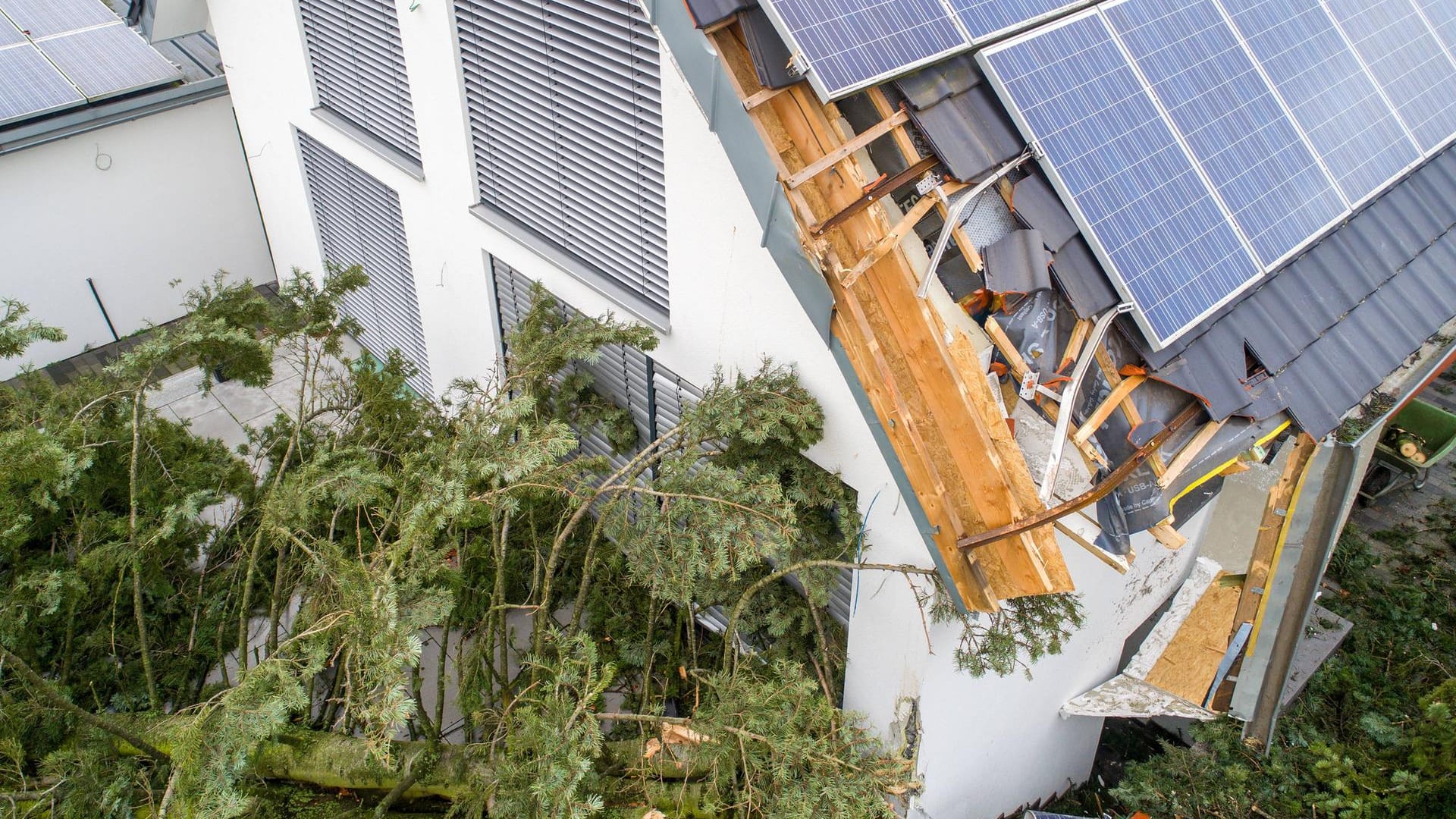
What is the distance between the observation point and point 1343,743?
943 centimetres

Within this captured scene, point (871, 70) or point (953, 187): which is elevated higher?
point (871, 70)

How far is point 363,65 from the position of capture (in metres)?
9.80

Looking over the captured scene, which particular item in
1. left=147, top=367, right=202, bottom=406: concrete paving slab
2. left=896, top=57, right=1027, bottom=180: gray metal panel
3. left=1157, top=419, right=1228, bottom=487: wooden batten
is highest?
left=147, top=367, right=202, bottom=406: concrete paving slab

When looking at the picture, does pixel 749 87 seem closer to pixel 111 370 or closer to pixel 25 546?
pixel 111 370

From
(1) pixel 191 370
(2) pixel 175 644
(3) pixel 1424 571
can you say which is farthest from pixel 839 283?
(1) pixel 191 370

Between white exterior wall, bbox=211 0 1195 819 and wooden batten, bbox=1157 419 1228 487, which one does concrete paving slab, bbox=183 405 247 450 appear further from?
wooden batten, bbox=1157 419 1228 487

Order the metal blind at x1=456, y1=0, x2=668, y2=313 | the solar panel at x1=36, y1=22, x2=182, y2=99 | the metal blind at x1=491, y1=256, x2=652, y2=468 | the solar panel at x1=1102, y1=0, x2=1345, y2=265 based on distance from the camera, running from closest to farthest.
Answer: the solar panel at x1=1102, y1=0, x2=1345, y2=265 < the metal blind at x1=456, y1=0, x2=668, y2=313 < the metal blind at x1=491, y1=256, x2=652, y2=468 < the solar panel at x1=36, y1=22, x2=182, y2=99

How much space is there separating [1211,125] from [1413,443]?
9.10 metres

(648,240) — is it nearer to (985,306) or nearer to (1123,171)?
(985,306)

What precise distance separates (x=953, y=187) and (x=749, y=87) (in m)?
1.26

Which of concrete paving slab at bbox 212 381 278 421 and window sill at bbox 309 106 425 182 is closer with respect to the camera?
window sill at bbox 309 106 425 182

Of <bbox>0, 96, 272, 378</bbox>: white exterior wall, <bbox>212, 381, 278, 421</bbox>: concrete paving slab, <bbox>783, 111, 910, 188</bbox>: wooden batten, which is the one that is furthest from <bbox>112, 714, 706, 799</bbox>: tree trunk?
<bbox>0, 96, 272, 378</bbox>: white exterior wall

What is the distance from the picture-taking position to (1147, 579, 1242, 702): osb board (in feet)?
24.9

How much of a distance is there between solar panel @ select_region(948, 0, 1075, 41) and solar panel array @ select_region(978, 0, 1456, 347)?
129mm
